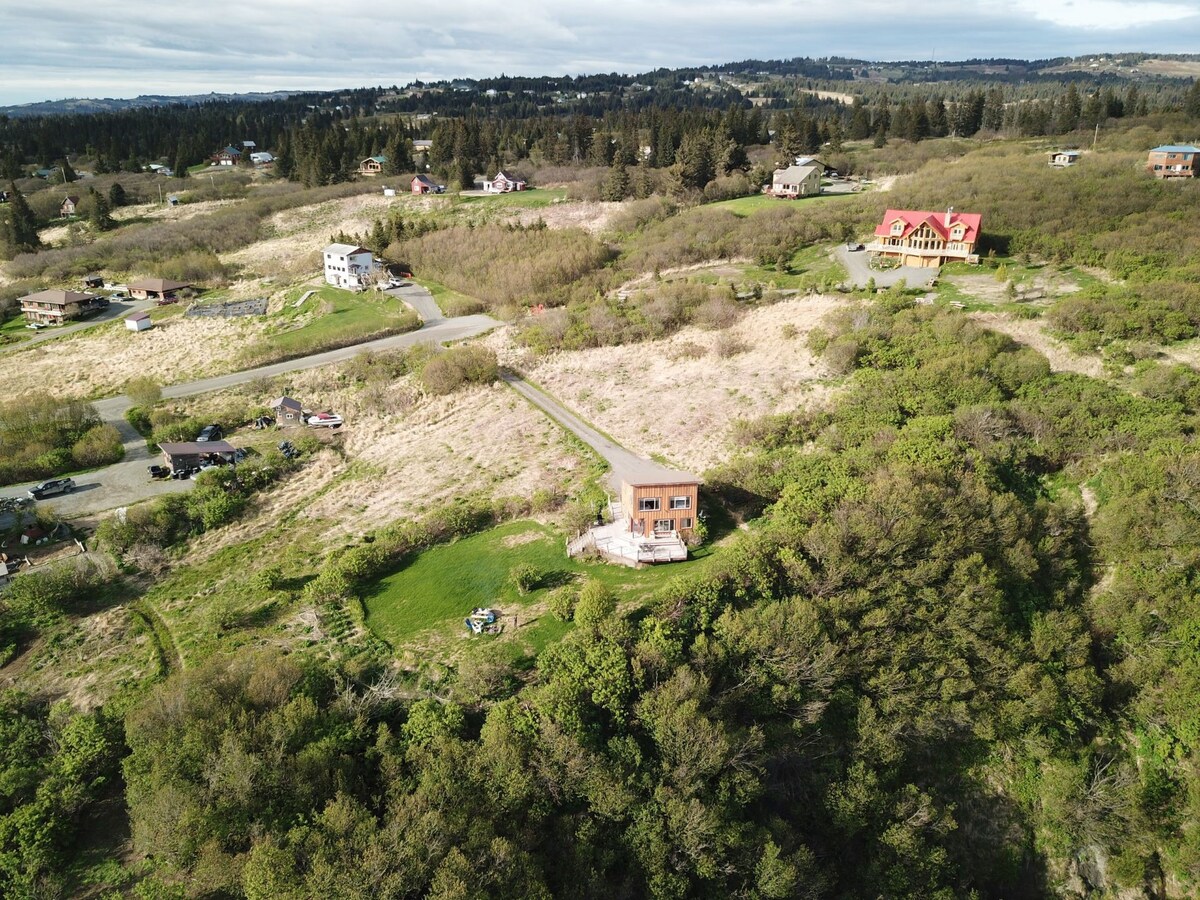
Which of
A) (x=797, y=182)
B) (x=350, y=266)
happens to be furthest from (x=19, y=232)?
(x=797, y=182)

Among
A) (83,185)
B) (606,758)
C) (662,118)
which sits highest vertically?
(662,118)

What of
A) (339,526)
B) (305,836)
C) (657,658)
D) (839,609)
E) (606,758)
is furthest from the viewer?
(339,526)

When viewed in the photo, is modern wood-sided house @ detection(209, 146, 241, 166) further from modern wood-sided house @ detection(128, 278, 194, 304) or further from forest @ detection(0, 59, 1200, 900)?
forest @ detection(0, 59, 1200, 900)

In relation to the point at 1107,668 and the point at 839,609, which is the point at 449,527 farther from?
the point at 1107,668

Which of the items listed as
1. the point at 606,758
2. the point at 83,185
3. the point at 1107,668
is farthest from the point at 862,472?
the point at 83,185

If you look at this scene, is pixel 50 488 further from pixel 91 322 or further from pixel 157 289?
pixel 157 289

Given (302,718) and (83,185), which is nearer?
(302,718)

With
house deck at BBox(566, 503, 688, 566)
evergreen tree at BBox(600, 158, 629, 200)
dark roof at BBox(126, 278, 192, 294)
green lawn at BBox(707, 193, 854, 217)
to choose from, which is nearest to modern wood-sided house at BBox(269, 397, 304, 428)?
house deck at BBox(566, 503, 688, 566)
